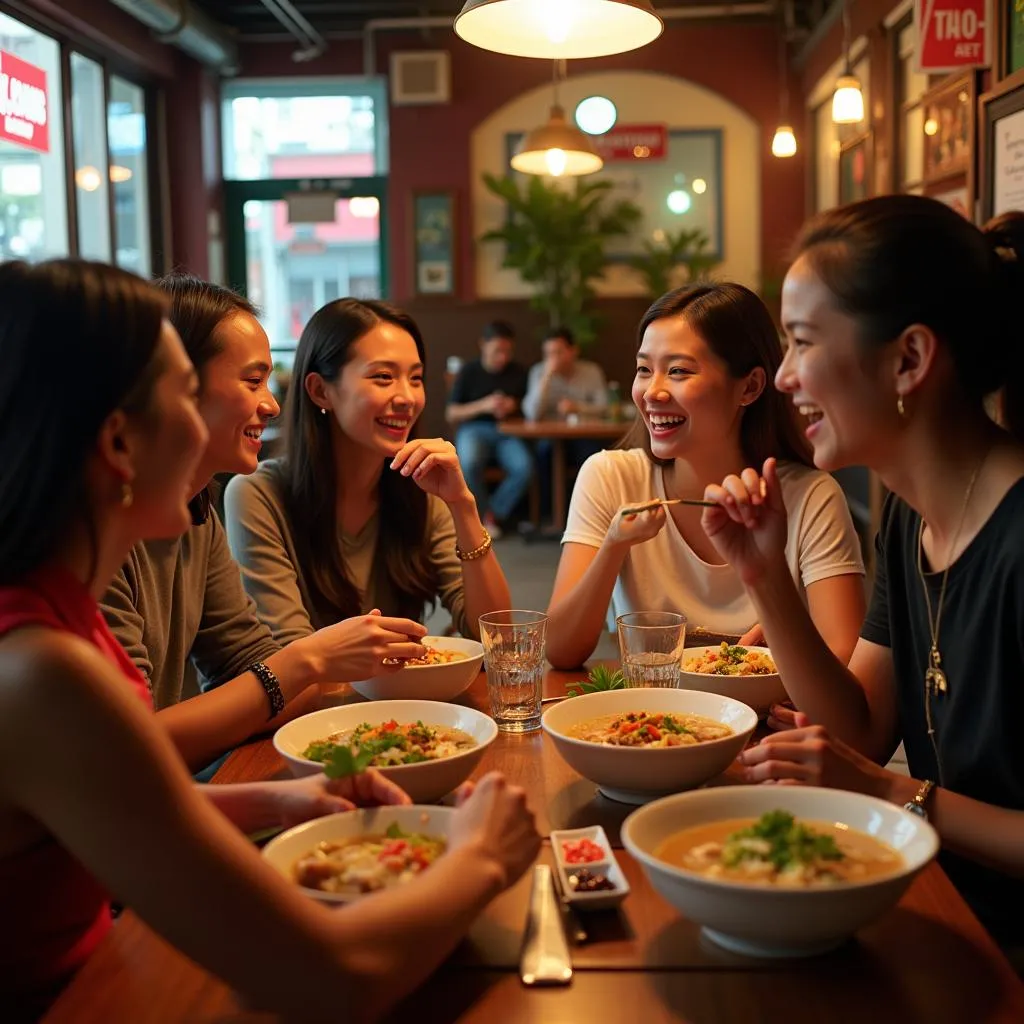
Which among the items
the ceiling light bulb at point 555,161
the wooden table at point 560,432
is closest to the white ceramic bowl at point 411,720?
the ceiling light bulb at point 555,161

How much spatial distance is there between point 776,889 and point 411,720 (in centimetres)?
77

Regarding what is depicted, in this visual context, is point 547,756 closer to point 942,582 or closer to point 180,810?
point 942,582

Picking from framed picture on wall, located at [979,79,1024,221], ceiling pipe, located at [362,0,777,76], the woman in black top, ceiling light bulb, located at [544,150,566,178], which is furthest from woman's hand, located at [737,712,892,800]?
ceiling pipe, located at [362,0,777,76]

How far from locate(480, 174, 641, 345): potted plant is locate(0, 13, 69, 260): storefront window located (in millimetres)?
3297

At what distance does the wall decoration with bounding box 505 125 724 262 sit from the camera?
30.0ft

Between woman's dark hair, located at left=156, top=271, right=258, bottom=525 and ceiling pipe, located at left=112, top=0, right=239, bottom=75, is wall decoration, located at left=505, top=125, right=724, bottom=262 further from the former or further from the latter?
woman's dark hair, located at left=156, top=271, right=258, bottom=525

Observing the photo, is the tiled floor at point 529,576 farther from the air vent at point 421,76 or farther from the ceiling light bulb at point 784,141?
the air vent at point 421,76

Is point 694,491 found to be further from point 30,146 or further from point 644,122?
point 644,122

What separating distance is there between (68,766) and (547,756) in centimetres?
80

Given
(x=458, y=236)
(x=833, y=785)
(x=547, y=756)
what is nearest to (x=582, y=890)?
(x=833, y=785)

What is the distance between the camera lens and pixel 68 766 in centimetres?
95

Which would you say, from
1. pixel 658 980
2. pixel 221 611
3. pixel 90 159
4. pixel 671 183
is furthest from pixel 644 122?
pixel 658 980

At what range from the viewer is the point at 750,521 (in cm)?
156

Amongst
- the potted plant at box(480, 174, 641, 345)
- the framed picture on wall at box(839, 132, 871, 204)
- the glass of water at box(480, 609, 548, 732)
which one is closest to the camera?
the glass of water at box(480, 609, 548, 732)
